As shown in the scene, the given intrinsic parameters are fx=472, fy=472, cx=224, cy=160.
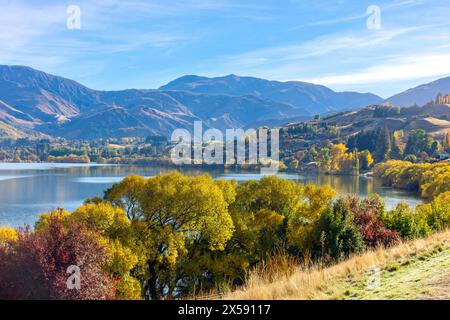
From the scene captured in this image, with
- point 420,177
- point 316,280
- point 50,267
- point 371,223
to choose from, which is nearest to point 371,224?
point 371,223

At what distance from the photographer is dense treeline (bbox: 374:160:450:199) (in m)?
93.1

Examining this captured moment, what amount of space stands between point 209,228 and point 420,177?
90.8 metres

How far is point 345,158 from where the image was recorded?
172375 millimetres

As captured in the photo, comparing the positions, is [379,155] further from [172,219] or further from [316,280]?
[316,280]

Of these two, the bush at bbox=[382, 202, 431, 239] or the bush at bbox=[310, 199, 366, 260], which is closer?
the bush at bbox=[310, 199, 366, 260]

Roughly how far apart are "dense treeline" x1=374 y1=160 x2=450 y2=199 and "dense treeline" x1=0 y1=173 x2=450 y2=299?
54.5 m

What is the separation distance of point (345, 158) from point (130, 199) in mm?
144317

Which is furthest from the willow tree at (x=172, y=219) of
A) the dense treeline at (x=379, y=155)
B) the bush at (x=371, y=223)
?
the dense treeline at (x=379, y=155)

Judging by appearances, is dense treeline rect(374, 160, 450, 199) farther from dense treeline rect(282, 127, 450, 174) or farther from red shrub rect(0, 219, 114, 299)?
red shrub rect(0, 219, 114, 299)

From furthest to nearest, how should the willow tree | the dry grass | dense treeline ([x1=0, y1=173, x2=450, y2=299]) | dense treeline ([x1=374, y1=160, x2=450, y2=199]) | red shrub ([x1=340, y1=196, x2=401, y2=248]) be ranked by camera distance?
dense treeline ([x1=374, y1=160, x2=450, y2=199]), the willow tree, red shrub ([x1=340, y1=196, x2=401, y2=248]), dense treeline ([x1=0, y1=173, x2=450, y2=299]), the dry grass

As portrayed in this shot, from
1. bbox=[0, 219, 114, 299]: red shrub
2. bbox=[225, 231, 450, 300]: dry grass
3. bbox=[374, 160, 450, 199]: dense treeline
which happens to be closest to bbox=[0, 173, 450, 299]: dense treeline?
bbox=[0, 219, 114, 299]: red shrub

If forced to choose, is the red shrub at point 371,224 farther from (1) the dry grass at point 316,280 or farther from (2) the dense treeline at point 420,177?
(2) the dense treeline at point 420,177
